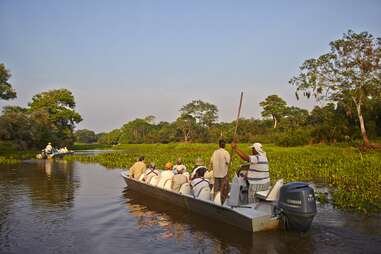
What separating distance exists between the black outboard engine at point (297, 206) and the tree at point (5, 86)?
127ft

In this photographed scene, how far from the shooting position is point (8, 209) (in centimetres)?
1139

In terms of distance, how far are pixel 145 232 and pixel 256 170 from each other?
2980 millimetres

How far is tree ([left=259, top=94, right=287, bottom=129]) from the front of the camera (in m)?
71.8

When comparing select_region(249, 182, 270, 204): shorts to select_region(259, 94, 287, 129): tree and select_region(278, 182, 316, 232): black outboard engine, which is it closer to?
select_region(278, 182, 316, 232): black outboard engine

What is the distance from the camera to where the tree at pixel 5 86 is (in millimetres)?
39219

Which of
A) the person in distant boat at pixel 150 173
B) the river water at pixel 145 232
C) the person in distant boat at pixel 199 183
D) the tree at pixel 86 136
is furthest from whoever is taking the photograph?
the tree at pixel 86 136

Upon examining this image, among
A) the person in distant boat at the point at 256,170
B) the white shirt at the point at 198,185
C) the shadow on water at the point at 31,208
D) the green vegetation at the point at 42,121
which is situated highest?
the green vegetation at the point at 42,121

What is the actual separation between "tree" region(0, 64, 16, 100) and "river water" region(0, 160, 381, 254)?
99.4 ft

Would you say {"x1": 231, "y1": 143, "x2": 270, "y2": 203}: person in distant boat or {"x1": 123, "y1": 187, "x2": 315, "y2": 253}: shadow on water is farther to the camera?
{"x1": 231, "y1": 143, "x2": 270, "y2": 203}: person in distant boat

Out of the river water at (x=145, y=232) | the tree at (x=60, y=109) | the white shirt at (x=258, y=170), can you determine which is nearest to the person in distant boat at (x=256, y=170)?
the white shirt at (x=258, y=170)

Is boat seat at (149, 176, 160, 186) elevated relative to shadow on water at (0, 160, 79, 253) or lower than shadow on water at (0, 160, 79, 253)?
elevated

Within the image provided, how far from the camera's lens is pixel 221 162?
9.70m

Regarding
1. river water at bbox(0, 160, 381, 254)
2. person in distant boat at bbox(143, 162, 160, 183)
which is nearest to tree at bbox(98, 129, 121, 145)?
person in distant boat at bbox(143, 162, 160, 183)

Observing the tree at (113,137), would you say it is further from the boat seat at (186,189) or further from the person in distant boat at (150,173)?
the boat seat at (186,189)
